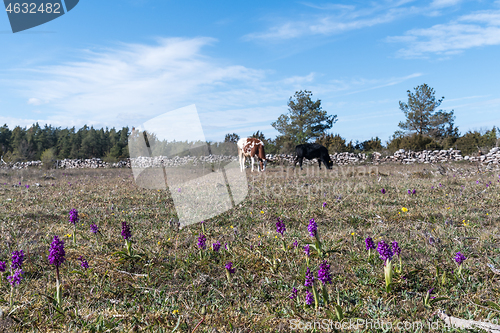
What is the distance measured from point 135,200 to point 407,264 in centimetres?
661

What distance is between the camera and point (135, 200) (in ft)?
25.9

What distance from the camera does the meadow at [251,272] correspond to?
255 centimetres

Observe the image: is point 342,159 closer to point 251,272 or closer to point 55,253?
point 251,272

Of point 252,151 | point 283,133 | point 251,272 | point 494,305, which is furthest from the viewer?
point 283,133

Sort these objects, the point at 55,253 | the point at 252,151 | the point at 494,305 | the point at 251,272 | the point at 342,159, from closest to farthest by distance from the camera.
Answer: the point at 494,305
the point at 55,253
the point at 251,272
the point at 252,151
the point at 342,159

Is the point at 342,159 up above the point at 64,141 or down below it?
below

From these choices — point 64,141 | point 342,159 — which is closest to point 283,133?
point 342,159

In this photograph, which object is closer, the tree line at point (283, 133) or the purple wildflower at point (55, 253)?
the purple wildflower at point (55, 253)

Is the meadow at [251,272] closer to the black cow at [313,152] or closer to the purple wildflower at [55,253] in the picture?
the purple wildflower at [55,253]

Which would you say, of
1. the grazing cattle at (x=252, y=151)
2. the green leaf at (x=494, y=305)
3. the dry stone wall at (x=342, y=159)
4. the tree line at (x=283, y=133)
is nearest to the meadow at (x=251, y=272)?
the green leaf at (x=494, y=305)

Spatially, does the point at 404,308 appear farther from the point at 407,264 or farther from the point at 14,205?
the point at 14,205

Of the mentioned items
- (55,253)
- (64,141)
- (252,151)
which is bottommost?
(55,253)

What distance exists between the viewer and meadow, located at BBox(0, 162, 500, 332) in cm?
255

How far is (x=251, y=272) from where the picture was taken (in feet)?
11.3
